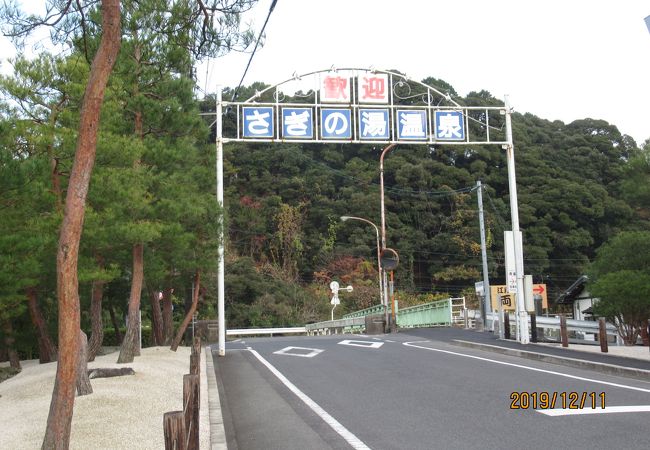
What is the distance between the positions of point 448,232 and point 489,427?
42490 mm

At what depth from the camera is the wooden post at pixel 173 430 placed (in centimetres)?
343

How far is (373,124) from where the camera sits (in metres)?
18.9

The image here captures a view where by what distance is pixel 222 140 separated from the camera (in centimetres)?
1816

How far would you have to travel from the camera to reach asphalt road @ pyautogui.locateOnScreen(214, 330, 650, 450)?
6.64 meters

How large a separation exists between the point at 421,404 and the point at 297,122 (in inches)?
469

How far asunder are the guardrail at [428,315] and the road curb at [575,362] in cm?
1023

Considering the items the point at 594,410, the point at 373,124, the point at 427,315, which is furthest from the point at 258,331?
the point at 594,410

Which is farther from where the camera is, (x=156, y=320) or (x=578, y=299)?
(x=578, y=299)

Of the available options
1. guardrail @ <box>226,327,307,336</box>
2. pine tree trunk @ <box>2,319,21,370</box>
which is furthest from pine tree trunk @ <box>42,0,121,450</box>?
guardrail @ <box>226,327,307,336</box>

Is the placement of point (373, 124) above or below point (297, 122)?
below

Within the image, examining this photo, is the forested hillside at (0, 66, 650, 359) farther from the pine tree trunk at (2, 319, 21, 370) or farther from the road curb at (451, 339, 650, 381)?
the road curb at (451, 339, 650, 381)

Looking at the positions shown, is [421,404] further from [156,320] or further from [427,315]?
[427,315]

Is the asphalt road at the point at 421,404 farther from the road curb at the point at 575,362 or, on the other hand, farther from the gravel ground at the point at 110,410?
the gravel ground at the point at 110,410
